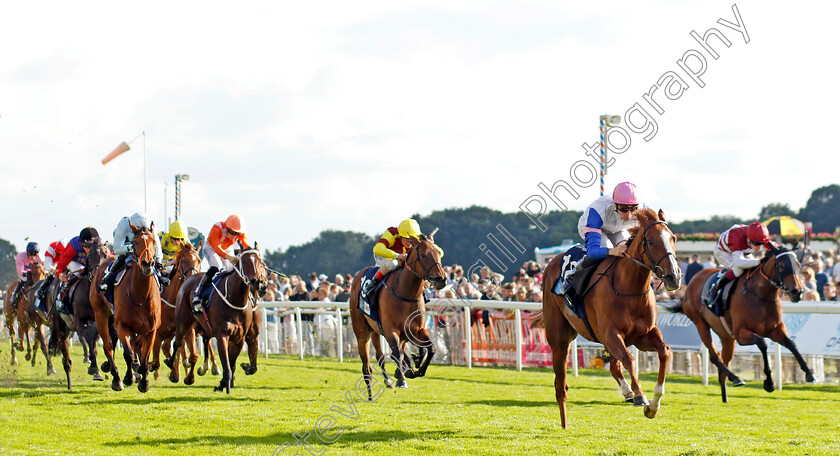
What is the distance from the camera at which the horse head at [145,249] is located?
8.59m

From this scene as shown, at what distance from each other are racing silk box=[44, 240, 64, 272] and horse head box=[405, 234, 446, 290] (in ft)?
18.7

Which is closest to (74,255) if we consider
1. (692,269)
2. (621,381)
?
(621,381)

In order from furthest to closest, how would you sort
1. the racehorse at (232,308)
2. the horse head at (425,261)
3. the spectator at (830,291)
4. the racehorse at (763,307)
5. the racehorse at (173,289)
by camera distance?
the spectator at (830,291) → the racehorse at (173,289) → the racehorse at (232,308) → the racehorse at (763,307) → the horse head at (425,261)

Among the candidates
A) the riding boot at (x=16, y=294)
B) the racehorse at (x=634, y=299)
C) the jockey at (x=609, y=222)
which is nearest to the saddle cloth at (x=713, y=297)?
the jockey at (x=609, y=222)

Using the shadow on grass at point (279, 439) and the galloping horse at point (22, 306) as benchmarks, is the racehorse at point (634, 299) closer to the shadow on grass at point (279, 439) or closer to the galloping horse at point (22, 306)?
the shadow on grass at point (279, 439)

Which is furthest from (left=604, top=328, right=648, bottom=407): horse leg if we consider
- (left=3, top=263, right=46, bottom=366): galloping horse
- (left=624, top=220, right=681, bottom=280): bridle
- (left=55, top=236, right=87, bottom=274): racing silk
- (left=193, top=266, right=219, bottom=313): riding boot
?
(left=3, top=263, right=46, bottom=366): galloping horse

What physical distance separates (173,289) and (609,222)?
227 inches

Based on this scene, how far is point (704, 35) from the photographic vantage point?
327 inches

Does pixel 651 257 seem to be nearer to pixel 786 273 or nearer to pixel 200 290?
pixel 786 273

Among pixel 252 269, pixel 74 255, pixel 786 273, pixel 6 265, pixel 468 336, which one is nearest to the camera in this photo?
pixel 786 273

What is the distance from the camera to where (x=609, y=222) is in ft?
23.1

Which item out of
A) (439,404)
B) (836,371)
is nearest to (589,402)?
(439,404)

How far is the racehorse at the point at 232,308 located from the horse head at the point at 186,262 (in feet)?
2.24

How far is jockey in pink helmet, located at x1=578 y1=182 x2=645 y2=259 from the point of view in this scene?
21.4ft
